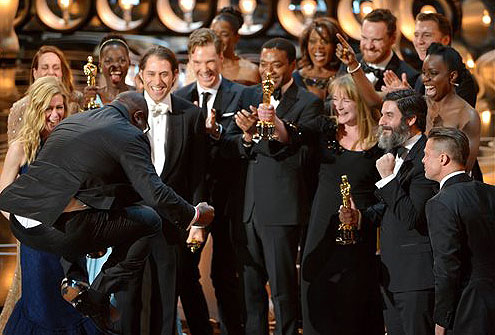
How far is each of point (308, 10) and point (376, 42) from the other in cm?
282

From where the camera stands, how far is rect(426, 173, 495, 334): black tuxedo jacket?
5270 millimetres

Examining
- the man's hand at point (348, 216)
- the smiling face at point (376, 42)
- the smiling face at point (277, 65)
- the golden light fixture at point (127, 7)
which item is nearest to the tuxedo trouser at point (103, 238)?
the man's hand at point (348, 216)

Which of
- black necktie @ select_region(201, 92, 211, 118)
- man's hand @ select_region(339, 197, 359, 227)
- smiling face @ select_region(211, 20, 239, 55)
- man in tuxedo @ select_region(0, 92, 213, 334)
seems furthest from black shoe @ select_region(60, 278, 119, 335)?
smiling face @ select_region(211, 20, 239, 55)

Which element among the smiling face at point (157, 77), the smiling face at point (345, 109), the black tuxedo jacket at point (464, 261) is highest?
the smiling face at point (157, 77)

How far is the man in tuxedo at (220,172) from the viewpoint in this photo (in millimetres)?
6785

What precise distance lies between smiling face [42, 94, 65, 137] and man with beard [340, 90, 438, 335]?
1.88m

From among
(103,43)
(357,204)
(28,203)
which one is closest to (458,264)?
(357,204)

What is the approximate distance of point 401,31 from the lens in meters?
10.1

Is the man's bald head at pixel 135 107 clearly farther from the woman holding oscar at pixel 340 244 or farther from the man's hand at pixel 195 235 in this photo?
the woman holding oscar at pixel 340 244

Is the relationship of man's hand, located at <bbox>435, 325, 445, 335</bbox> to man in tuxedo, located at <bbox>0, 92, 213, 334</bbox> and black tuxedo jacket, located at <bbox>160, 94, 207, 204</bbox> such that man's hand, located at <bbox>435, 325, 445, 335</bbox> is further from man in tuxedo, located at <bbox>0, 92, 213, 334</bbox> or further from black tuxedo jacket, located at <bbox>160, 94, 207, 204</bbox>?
black tuxedo jacket, located at <bbox>160, 94, 207, 204</bbox>

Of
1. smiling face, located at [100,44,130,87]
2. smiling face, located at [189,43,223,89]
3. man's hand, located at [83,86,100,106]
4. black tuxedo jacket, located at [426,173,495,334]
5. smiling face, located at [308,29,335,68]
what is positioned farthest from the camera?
smiling face, located at [308,29,335,68]

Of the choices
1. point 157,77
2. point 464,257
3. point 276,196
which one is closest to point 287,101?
point 276,196

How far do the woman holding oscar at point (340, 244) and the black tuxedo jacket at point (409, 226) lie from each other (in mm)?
473

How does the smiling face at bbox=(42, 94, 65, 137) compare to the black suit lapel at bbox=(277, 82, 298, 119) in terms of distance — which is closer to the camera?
the smiling face at bbox=(42, 94, 65, 137)
